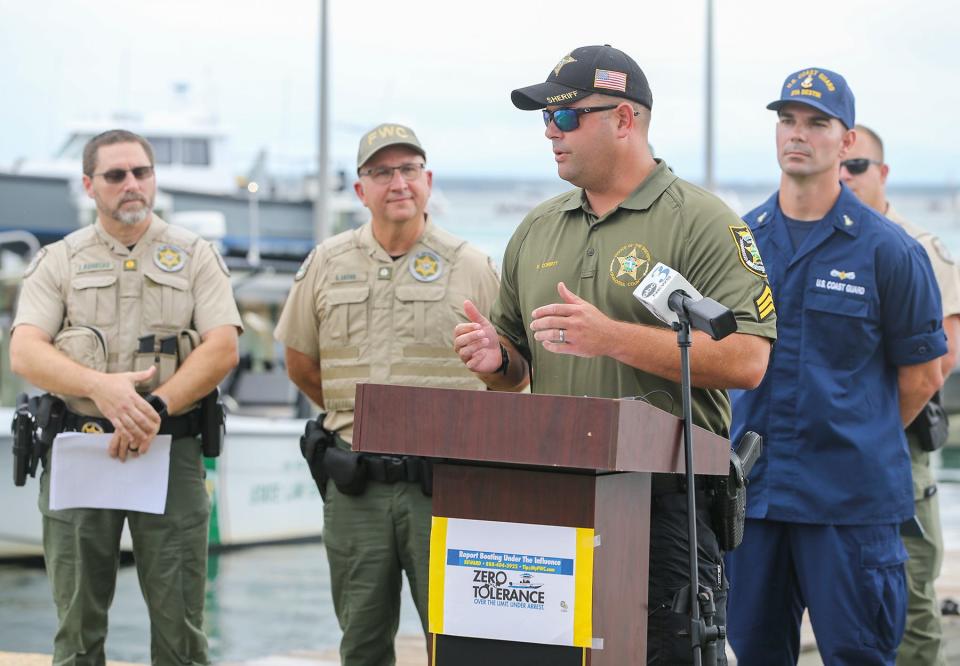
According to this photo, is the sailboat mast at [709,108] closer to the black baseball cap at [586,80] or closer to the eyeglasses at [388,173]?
the eyeglasses at [388,173]

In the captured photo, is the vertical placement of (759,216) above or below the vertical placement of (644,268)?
above

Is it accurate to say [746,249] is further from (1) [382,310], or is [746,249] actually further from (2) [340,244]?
(2) [340,244]

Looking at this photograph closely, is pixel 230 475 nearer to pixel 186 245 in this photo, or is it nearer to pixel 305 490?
pixel 305 490

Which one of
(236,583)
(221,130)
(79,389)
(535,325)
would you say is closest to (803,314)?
(535,325)

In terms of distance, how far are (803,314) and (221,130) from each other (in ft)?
69.0

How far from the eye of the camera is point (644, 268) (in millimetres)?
3246

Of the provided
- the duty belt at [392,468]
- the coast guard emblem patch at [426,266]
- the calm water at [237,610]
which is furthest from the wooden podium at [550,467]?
the calm water at [237,610]

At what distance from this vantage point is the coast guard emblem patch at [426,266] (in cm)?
457

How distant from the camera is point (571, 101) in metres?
3.26

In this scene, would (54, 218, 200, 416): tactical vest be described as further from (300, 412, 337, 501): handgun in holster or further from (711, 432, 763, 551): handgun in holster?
(711, 432, 763, 551): handgun in holster

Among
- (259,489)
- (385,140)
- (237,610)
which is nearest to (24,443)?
(385,140)

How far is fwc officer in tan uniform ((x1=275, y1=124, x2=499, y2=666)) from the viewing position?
4.36 metres

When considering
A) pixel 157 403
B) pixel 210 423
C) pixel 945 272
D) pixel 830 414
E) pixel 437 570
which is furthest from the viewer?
pixel 945 272

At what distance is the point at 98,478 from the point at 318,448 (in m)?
0.74
